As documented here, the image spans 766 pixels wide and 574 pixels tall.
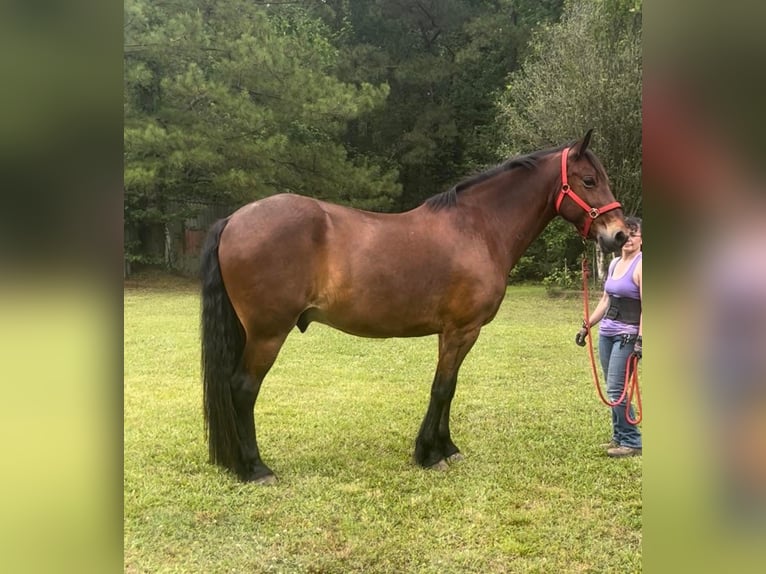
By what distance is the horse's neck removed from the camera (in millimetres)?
3115

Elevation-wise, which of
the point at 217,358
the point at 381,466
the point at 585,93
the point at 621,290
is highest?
the point at 585,93

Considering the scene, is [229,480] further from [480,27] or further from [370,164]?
[480,27]

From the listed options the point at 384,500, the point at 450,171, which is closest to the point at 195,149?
the point at 450,171

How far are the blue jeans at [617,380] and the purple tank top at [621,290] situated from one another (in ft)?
0.17

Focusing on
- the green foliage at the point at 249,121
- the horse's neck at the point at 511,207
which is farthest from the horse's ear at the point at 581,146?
the green foliage at the point at 249,121

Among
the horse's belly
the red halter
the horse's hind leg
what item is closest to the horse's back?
the horse's belly

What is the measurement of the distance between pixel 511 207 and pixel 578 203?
0.38 metres

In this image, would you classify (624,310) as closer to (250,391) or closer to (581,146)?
(581,146)

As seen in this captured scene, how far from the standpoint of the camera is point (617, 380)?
3.38 m

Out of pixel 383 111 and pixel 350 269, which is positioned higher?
pixel 383 111

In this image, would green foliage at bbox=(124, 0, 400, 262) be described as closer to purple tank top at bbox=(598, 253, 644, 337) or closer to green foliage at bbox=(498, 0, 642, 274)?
green foliage at bbox=(498, 0, 642, 274)

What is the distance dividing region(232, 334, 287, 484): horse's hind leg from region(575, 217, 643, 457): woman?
170 centimetres

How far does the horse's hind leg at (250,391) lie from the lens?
2967mm

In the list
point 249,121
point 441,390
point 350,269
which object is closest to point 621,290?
point 441,390
